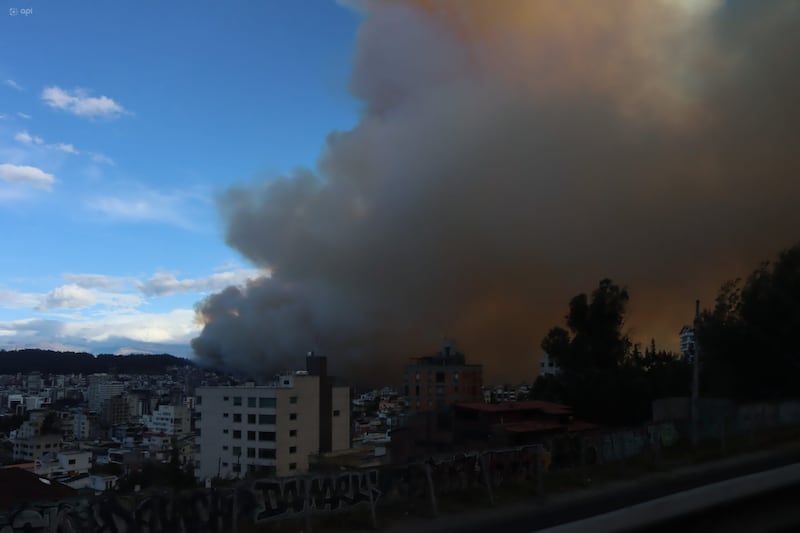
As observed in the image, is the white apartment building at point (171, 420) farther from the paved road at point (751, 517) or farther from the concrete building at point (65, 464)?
the paved road at point (751, 517)

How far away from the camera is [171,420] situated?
390 ft

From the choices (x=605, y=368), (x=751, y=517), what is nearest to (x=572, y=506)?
(x=751, y=517)

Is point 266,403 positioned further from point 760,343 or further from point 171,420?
point 171,420

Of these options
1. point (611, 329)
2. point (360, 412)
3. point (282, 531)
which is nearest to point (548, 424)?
point (611, 329)

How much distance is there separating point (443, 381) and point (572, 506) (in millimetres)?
67855

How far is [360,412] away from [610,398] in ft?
278

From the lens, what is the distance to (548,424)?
3309 cm

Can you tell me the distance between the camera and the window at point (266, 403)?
56.2 metres

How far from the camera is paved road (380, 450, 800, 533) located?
33.3 ft

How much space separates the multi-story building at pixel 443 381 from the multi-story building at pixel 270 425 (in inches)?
740

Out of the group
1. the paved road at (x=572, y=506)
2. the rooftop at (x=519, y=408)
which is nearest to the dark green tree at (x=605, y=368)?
the rooftop at (x=519, y=408)

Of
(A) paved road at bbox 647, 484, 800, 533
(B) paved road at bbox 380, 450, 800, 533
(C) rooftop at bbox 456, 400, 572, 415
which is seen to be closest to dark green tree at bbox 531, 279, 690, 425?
(C) rooftop at bbox 456, 400, 572, 415

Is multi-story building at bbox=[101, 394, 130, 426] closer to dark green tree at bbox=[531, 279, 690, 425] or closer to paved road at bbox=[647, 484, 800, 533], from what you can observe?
dark green tree at bbox=[531, 279, 690, 425]

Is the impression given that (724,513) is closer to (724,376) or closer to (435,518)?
(435,518)
